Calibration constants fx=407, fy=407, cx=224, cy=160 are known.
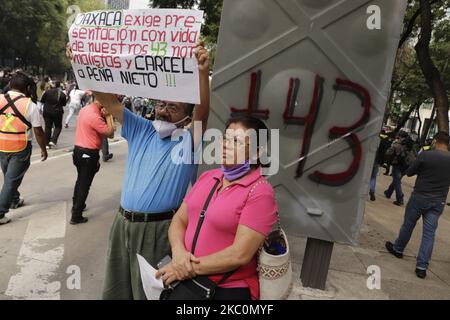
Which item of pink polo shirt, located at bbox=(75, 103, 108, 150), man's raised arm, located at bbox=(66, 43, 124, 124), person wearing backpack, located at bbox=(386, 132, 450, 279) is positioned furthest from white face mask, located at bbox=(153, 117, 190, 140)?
person wearing backpack, located at bbox=(386, 132, 450, 279)

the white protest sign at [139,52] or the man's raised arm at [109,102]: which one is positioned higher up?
the white protest sign at [139,52]

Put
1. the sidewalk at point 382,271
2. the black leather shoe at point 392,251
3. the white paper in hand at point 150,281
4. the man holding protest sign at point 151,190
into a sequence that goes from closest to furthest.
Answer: the white paper in hand at point 150,281, the man holding protest sign at point 151,190, the sidewalk at point 382,271, the black leather shoe at point 392,251

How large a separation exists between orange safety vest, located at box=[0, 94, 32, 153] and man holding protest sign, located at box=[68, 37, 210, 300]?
2850mm

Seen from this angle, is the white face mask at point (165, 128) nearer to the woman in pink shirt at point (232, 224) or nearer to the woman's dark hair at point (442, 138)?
the woman in pink shirt at point (232, 224)

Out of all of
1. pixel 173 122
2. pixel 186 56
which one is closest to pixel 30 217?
pixel 173 122

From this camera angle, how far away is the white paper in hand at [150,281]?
221 centimetres

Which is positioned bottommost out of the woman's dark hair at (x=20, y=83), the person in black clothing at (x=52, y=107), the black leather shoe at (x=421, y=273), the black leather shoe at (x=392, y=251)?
the black leather shoe at (x=392, y=251)

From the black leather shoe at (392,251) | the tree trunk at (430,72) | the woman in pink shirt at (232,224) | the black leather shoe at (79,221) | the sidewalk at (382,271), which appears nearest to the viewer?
the woman in pink shirt at (232,224)

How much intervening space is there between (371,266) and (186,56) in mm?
3854

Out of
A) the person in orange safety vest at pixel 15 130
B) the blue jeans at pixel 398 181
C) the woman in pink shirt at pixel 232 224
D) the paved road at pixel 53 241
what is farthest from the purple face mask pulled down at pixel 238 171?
the blue jeans at pixel 398 181

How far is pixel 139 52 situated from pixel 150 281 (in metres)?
1.36

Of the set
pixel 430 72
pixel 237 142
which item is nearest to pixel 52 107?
pixel 430 72

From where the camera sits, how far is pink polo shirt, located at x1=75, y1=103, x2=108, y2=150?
508 centimetres

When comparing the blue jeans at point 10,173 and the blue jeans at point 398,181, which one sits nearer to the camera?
the blue jeans at point 10,173
